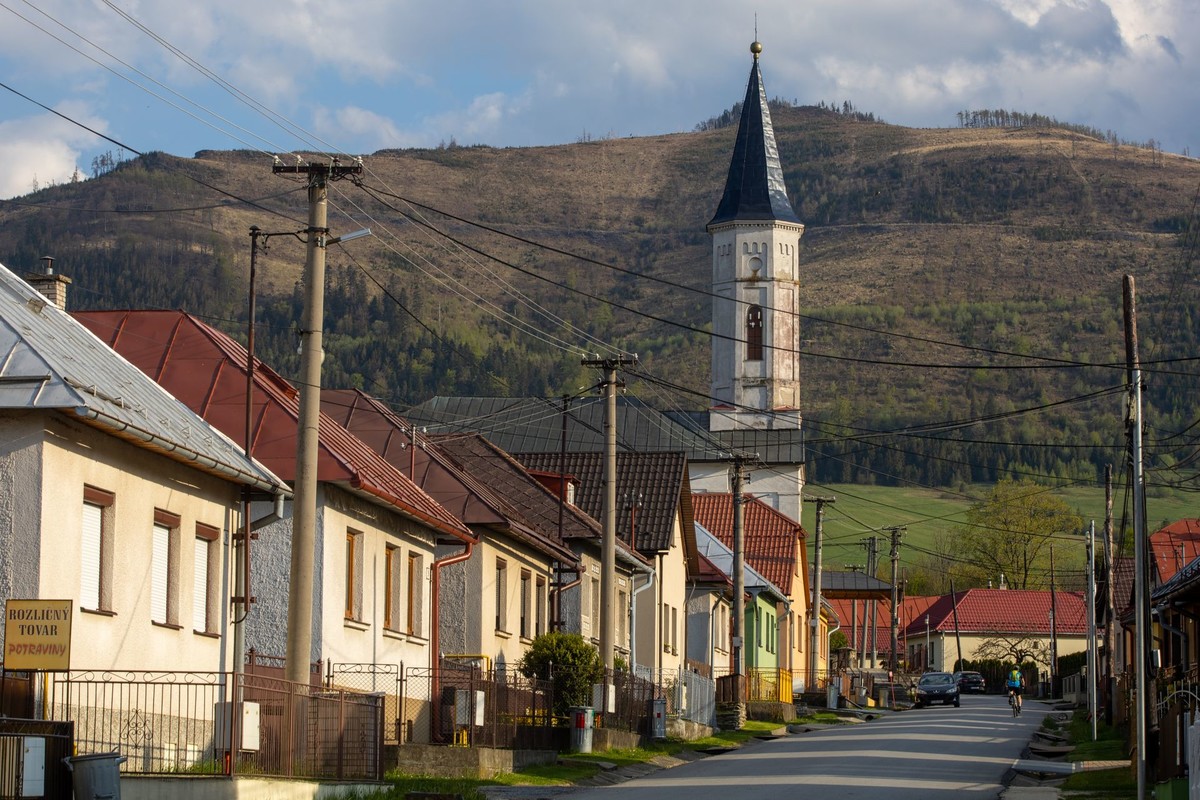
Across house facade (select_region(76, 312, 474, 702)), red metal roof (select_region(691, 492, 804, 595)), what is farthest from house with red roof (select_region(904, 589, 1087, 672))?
house facade (select_region(76, 312, 474, 702))

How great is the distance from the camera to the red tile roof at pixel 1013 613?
114438mm

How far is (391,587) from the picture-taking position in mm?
28625

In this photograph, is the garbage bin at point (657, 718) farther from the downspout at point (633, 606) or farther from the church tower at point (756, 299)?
the church tower at point (756, 299)

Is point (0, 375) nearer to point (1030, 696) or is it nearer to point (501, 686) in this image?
point (501, 686)

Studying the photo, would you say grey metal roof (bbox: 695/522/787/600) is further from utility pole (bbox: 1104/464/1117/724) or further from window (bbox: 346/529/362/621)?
window (bbox: 346/529/362/621)

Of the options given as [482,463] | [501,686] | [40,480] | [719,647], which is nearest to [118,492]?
[40,480]

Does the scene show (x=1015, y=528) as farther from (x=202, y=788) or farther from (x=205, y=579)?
(x=202, y=788)

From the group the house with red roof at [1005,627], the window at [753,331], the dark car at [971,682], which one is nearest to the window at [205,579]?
the dark car at [971,682]

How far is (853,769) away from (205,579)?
35.8 feet

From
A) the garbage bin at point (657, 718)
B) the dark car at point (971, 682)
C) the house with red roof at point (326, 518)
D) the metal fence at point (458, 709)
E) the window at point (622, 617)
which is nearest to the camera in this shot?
the house with red roof at point (326, 518)

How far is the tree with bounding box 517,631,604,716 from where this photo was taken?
32.5 metres

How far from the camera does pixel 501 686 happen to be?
92.2 feet

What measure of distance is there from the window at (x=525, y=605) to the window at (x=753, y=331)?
6915cm

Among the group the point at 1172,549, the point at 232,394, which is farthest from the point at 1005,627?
the point at 232,394
